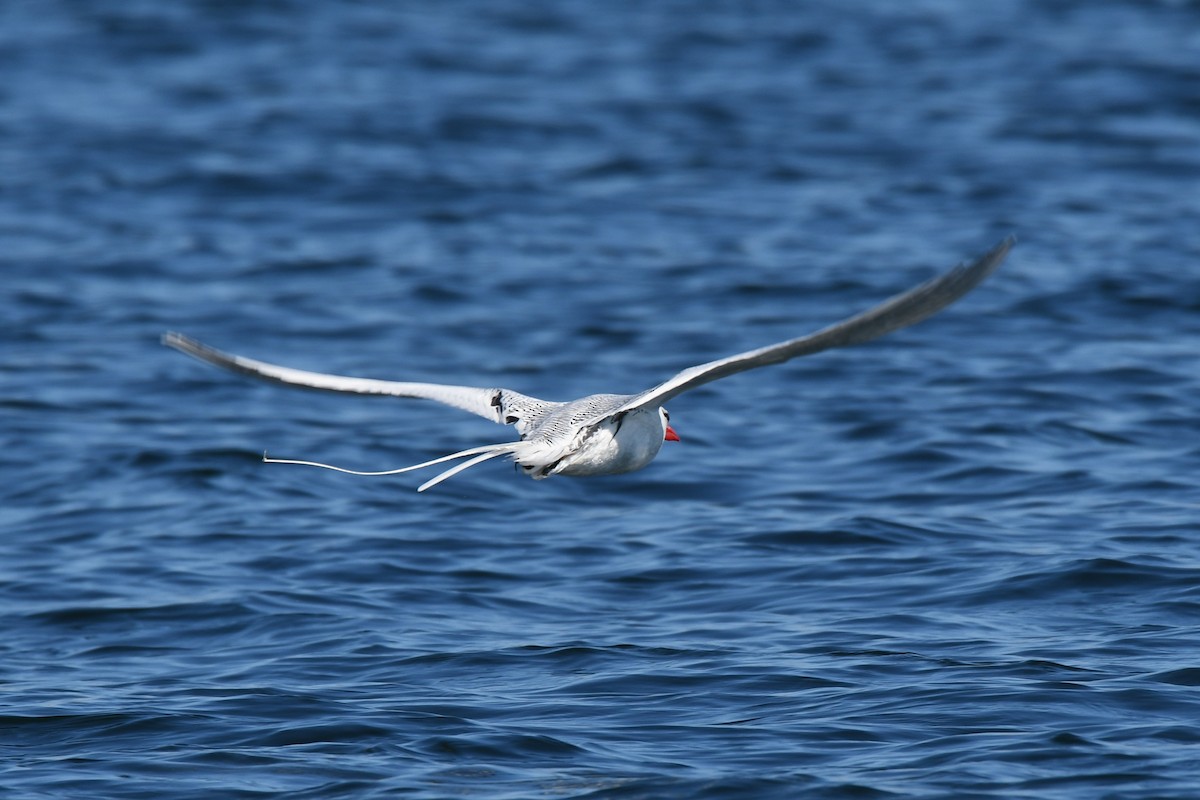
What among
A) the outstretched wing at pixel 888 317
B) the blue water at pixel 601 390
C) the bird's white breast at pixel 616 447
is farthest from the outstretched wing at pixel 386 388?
the outstretched wing at pixel 888 317

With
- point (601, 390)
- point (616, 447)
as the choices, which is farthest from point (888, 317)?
point (601, 390)

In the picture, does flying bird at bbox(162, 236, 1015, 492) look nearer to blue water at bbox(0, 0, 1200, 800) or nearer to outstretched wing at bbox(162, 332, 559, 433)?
outstretched wing at bbox(162, 332, 559, 433)

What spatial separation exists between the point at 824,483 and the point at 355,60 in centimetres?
1510

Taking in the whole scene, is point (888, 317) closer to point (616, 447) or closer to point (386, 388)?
point (616, 447)

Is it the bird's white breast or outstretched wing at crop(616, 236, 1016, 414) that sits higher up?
→ outstretched wing at crop(616, 236, 1016, 414)

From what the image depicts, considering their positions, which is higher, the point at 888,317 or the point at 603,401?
the point at 888,317

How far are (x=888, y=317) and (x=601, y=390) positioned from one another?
7.57m

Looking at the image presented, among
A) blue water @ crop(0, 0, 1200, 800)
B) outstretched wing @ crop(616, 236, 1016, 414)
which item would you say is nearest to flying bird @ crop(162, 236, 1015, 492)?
outstretched wing @ crop(616, 236, 1016, 414)

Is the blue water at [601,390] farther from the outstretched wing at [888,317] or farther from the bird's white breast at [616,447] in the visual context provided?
the outstretched wing at [888,317]

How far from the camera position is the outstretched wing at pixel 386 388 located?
7.75 meters

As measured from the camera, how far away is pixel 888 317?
6000mm

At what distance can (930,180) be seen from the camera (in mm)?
19359

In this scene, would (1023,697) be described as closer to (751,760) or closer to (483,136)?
(751,760)

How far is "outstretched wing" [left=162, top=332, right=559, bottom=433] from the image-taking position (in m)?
7.75
